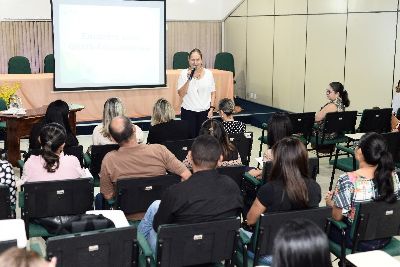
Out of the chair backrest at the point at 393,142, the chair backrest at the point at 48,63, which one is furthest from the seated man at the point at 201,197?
the chair backrest at the point at 48,63

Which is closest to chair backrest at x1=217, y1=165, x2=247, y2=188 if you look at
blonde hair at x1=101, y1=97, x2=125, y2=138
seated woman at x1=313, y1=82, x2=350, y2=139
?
blonde hair at x1=101, y1=97, x2=125, y2=138

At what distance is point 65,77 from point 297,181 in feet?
20.7

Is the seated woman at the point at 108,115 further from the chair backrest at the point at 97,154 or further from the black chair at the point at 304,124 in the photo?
the black chair at the point at 304,124

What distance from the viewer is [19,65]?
9.80 meters

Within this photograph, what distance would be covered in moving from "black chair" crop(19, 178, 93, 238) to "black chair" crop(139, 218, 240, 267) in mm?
866

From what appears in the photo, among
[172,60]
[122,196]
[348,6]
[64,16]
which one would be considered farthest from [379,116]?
[172,60]

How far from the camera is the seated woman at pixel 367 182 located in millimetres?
3229

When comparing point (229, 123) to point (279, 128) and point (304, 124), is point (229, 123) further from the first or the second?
point (304, 124)

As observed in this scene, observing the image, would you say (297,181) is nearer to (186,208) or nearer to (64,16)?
(186,208)

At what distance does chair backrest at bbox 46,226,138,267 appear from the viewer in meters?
2.38

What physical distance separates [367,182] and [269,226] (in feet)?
2.65

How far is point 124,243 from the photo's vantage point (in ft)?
8.38

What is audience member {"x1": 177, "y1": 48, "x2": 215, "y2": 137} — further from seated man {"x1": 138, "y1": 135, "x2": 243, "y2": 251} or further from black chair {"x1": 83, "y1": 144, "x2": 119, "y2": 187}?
seated man {"x1": 138, "y1": 135, "x2": 243, "y2": 251}

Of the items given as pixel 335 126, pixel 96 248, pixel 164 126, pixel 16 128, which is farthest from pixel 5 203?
pixel 335 126
